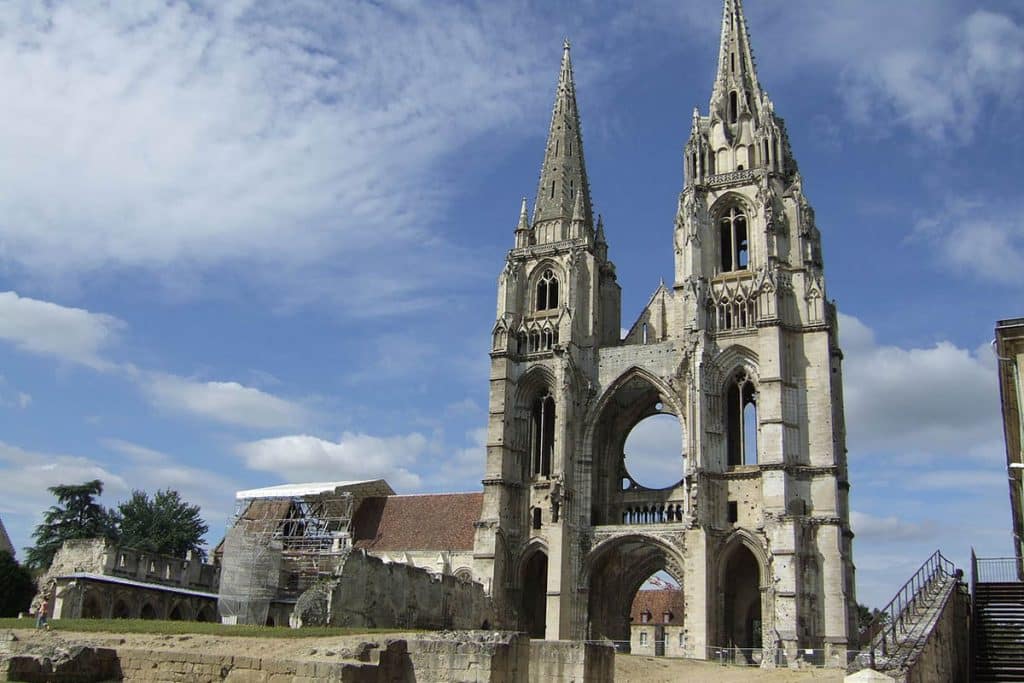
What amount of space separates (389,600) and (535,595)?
839cm

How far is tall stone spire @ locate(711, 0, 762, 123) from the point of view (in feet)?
152

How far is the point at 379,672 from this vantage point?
16953mm

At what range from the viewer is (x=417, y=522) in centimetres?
4878

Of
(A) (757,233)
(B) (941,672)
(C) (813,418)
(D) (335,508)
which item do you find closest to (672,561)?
(C) (813,418)

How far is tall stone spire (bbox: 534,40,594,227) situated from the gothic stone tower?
0.50 feet

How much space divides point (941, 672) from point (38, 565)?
43887 millimetres

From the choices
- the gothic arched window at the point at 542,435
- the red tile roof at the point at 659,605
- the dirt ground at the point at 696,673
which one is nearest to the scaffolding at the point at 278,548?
the gothic arched window at the point at 542,435

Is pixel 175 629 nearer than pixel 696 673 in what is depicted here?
Yes

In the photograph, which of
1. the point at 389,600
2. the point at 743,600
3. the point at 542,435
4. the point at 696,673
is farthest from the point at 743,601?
the point at 389,600

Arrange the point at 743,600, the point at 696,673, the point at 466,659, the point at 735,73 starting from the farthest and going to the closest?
the point at 735,73 → the point at 743,600 → the point at 696,673 → the point at 466,659

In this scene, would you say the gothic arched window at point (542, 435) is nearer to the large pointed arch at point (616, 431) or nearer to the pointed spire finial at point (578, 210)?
the large pointed arch at point (616, 431)

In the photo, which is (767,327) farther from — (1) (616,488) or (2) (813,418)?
(1) (616,488)

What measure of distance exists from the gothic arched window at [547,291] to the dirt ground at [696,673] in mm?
17772

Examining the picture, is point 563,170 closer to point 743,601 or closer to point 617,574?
point 617,574
